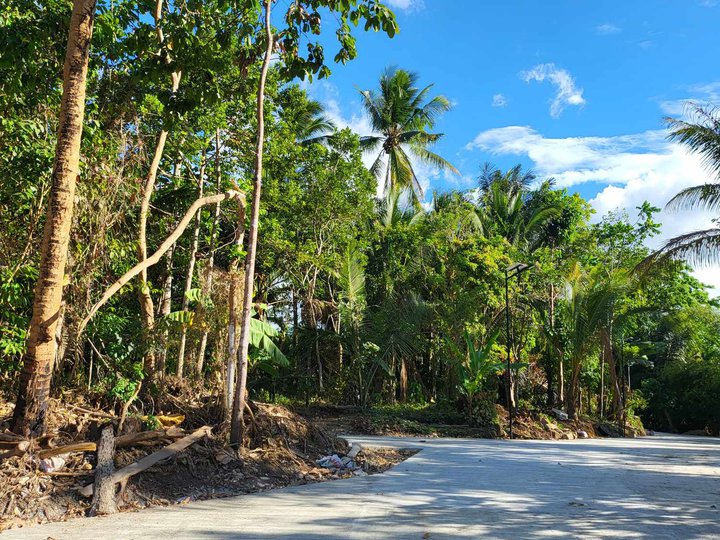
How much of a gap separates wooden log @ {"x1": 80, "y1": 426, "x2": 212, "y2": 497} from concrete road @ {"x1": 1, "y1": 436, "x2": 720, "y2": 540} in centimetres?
51

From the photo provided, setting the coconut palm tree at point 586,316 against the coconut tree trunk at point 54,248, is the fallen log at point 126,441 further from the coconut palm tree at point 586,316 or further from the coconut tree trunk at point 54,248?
the coconut palm tree at point 586,316

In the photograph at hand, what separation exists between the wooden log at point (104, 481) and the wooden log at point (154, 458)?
0.07 metres

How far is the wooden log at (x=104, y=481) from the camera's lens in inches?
199

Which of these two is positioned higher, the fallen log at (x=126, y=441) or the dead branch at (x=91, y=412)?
the dead branch at (x=91, y=412)

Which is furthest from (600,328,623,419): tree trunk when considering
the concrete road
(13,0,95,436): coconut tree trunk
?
(13,0,95,436): coconut tree trunk

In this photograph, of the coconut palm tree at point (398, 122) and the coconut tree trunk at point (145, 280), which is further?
the coconut palm tree at point (398, 122)

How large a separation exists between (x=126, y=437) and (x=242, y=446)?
149 centimetres

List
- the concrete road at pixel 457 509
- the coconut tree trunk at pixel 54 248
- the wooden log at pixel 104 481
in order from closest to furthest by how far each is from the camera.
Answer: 1. the concrete road at pixel 457 509
2. the wooden log at pixel 104 481
3. the coconut tree trunk at pixel 54 248

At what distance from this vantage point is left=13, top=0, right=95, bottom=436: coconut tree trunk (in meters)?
6.12

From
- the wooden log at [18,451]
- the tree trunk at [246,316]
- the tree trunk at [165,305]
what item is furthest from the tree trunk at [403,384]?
the wooden log at [18,451]

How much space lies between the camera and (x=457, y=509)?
517cm

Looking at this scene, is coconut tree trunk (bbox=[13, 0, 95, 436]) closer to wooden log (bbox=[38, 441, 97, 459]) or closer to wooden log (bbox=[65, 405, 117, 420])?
wooden log (bbox=[38, 441, 97, 459])

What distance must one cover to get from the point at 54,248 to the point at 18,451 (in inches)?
84.9

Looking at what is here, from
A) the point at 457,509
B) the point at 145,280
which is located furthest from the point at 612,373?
the point at 457,509
